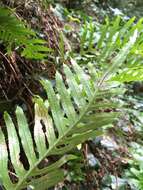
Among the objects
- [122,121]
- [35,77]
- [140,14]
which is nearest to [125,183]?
[122,121]

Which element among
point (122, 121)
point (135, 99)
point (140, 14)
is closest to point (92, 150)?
point (122, 121)

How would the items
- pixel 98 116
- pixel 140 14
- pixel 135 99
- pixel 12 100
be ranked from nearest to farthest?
pixel 98 116
pixel 12 100
pixel 135 99
pixel 140 14

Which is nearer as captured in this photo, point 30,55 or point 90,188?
point 30,55

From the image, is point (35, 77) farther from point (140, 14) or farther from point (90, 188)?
point (140, 14)

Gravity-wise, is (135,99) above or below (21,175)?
below

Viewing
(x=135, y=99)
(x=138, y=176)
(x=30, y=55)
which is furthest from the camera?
(x=135, y=99)

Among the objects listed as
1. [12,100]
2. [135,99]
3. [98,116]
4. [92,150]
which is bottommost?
[135,99]

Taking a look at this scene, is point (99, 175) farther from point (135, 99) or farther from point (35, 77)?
point (135, 99)

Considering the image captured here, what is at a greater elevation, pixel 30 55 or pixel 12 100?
pixel 30 55

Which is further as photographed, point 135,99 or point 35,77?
point 135,99
